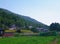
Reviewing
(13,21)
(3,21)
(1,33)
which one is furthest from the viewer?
(13,21)

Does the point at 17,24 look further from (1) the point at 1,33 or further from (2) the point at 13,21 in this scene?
(1) the point at 1,33

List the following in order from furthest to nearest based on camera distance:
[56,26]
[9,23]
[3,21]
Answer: [9,23], [3,21], [56,26]

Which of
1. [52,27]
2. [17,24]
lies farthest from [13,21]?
[52,27]

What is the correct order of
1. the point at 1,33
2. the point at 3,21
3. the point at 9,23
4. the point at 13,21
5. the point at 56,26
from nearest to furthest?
the point at 1,33
the point at 56,26
the point at 3,21
the point at 9,23
the point at 13,21

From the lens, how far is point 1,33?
37.2 meters

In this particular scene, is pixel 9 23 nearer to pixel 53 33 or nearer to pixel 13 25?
pixel 13 25

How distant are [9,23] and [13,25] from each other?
2150mm

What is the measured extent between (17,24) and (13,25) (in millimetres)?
4842

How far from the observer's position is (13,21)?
95.8m

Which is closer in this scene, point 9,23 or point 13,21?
point 9,23

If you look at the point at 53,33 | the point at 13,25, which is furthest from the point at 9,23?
the point at 53,33

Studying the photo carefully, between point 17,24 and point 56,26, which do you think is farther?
point 17,24

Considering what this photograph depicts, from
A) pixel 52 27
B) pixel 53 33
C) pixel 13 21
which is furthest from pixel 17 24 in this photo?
pixel 53 33

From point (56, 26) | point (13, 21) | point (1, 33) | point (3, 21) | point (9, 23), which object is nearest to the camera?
point (1, 33)
